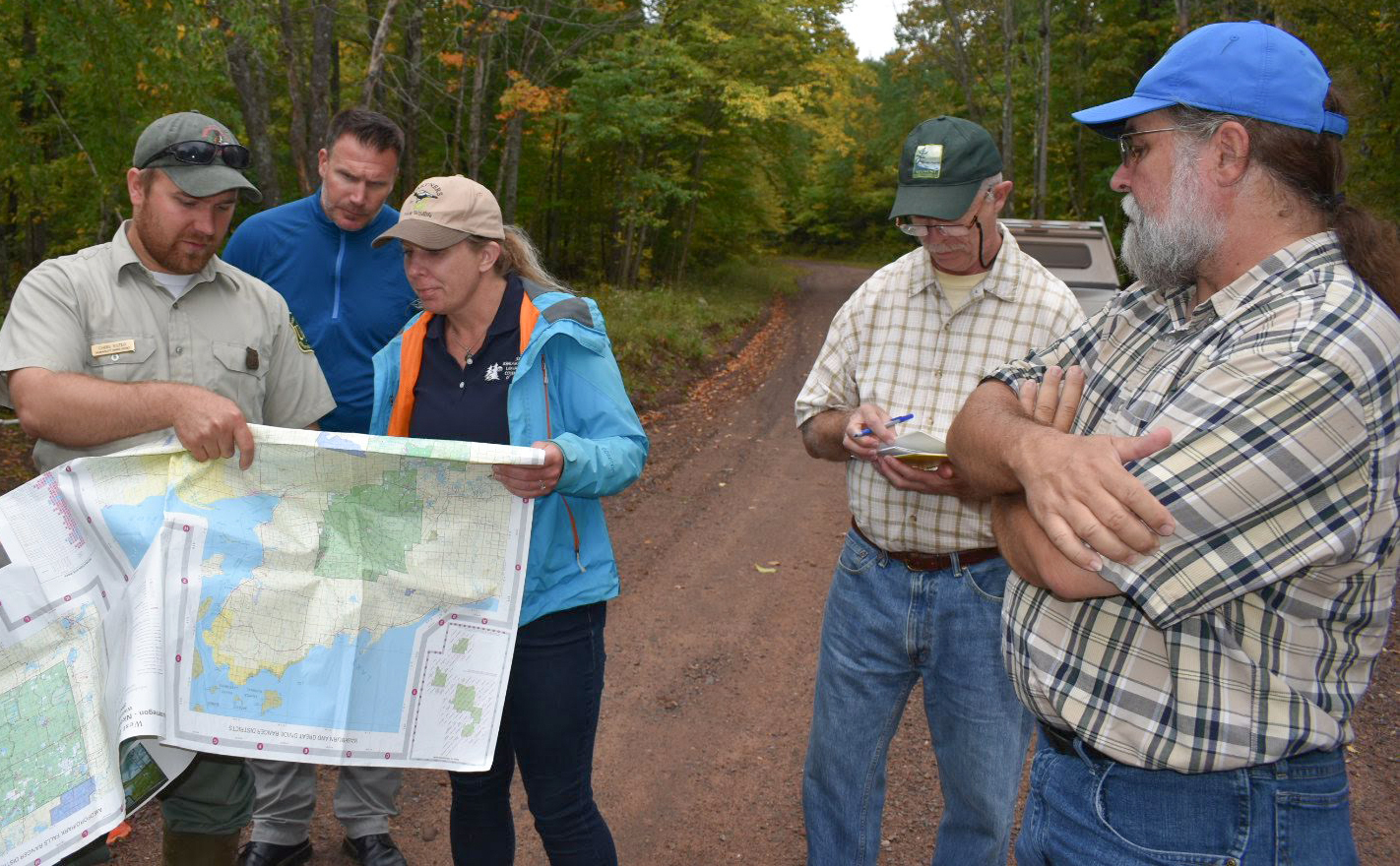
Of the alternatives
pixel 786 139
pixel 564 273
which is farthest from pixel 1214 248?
pixel 564 273

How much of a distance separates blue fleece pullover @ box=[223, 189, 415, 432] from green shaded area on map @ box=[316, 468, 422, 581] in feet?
4.13

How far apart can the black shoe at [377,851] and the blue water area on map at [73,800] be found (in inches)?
61.4

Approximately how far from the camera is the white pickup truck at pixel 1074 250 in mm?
10766

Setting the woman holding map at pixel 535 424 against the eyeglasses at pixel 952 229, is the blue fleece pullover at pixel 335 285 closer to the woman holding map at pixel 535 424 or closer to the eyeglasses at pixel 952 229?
the woman holding map at pixel 535 424

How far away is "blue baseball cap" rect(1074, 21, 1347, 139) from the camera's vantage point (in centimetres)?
176

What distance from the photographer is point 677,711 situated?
5051mm

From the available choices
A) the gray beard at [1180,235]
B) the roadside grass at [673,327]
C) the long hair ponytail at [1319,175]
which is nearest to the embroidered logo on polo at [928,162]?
the gray beard at [1180,235]

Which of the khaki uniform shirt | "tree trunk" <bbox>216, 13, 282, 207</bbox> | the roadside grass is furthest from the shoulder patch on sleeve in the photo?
"tree trunk" <bbox>216, 13, 282, 207</bbox>

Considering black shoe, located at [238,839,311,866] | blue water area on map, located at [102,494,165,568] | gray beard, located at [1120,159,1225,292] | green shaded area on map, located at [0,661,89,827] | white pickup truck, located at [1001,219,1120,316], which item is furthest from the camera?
white pickup truck, located at [1001,219,1120,316]

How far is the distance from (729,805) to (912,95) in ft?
158

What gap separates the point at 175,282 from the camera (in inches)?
117

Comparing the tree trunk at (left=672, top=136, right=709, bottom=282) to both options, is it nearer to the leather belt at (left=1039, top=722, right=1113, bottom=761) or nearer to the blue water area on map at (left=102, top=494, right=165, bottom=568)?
the blue water area on map at (left=102, top=494, right=165, bottom=568)

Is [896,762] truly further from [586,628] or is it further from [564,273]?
[564,273]

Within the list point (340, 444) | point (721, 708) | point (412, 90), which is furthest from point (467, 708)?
point (412, 90)
